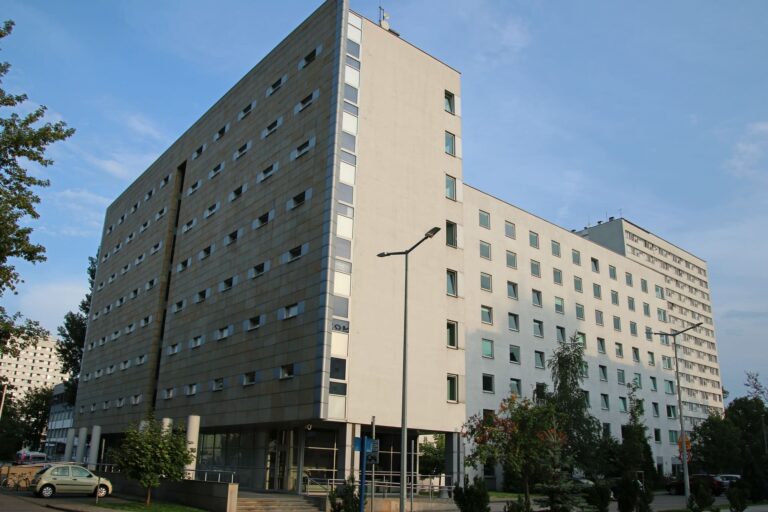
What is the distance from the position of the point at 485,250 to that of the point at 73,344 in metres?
52.8

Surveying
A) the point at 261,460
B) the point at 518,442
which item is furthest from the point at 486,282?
the point at 518,442

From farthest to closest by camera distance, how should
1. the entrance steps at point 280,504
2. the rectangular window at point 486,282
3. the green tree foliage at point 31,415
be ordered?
the green tree foliage at point 31,415 < the rectangular window at point 486,282 < the entrance steps at point 280,504

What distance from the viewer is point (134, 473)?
27.1 meters

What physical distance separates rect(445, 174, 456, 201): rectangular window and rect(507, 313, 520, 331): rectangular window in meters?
20.0

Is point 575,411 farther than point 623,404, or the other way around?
point 623,404

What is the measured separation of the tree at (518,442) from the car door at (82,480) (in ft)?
67.1

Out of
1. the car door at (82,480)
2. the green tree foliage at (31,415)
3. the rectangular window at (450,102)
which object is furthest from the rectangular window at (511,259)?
the green tree foliage at (31,415)

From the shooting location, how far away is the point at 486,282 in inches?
2219

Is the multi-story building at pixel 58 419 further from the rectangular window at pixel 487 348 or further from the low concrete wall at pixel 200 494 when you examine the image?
the low concrete wall at pixel 200 494

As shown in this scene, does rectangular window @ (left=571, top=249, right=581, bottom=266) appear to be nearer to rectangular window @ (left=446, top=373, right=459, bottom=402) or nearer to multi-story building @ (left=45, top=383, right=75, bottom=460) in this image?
rectangular window @ (left=446, top=373, right=459, bottom=402)

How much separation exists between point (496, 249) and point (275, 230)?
1009 inches

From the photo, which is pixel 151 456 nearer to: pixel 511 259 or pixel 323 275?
pixel 323 275

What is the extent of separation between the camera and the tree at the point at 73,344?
7731cm

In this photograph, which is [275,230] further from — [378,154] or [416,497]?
[416,497]
